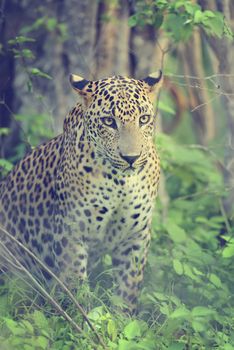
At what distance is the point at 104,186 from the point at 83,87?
701 millimetres

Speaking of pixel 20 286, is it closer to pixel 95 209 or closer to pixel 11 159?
pixel 95 209

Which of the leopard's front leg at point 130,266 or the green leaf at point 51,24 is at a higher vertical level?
the green leaf at point 51,24

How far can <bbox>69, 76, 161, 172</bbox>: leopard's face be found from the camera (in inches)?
253

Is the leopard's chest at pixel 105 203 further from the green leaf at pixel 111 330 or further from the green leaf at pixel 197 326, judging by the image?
the green leaf at pixel 197 326

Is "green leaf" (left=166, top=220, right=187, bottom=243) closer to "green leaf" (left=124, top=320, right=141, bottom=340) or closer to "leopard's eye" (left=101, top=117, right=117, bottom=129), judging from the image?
"leopard's eye" (left=101, top=117, right=117, bottom=129)

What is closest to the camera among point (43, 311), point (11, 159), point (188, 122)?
point (43, 311)

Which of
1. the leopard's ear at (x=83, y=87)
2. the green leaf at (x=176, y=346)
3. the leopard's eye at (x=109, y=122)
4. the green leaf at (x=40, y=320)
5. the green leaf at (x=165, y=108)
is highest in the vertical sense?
the leopard's ear at (x=83, y=87)

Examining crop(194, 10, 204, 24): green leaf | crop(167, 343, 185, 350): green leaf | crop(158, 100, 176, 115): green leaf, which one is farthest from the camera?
crop(158, 100, 176, 115): green leaf

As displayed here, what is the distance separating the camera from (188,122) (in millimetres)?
15961

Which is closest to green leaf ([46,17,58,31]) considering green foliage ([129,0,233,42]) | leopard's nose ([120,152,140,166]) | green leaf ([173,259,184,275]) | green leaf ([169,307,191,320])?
green foliage ([129,0,233,42])

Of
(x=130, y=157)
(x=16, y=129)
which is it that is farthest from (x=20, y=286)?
(x=16, y=129)

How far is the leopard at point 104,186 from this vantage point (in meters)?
6.51

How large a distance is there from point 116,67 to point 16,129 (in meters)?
1.19

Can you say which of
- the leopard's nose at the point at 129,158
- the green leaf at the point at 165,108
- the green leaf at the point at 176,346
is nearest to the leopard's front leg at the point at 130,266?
the leopard's nose at the point at 129,158
